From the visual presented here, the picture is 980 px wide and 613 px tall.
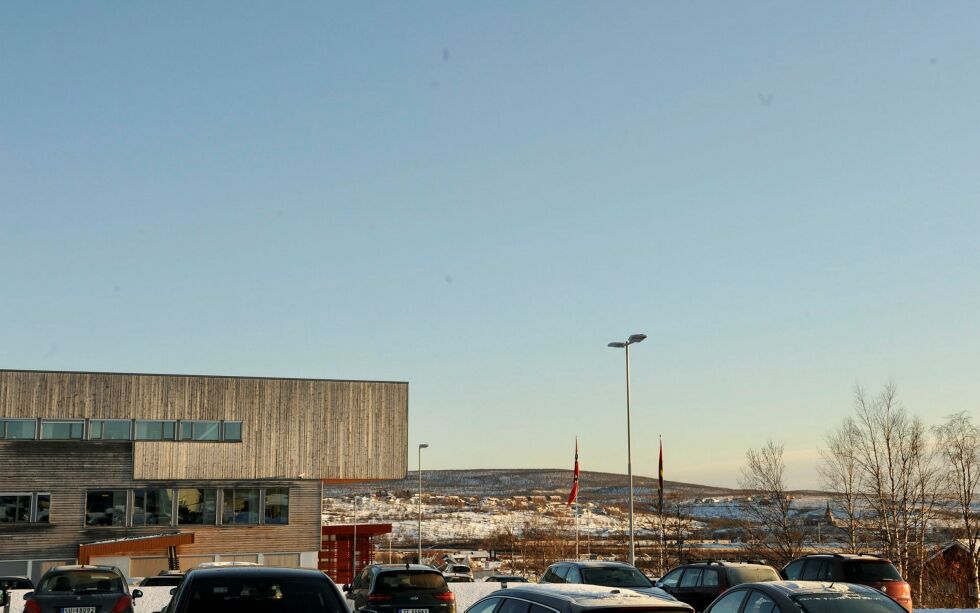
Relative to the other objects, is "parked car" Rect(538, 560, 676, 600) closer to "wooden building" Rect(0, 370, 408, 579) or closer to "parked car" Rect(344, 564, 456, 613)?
"parked car" Rect(344, 564, 456, 613)

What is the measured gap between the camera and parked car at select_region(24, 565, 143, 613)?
18.0m

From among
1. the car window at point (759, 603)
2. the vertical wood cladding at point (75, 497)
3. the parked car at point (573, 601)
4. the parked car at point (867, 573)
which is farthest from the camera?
the vertical wood cladding at point (75, 497)

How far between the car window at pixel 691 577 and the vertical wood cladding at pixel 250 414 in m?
31.2

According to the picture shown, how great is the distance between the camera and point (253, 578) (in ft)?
31.9

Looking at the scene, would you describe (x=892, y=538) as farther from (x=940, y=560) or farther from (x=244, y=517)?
(x=244, y=517)

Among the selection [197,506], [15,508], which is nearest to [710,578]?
[197,506]

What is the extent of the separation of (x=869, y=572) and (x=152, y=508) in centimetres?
3815

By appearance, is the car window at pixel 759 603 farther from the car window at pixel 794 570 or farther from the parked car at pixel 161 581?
the parked car at pixel 161 581

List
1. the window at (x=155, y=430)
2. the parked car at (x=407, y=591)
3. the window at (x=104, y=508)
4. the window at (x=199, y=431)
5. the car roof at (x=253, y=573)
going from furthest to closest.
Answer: the window at (x=199, y=431)
the window at (x=155, y=430)
the window at (x=104, y=508)
the parked car at (x=407, y=591)
the car roof at (x=253, y=573)

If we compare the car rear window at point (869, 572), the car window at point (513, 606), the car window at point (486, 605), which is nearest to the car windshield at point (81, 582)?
the car window at point (486, 605)

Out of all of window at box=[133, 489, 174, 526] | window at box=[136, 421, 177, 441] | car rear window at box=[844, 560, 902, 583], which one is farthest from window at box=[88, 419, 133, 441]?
car rear window at box=[844, 560, 902, 583]

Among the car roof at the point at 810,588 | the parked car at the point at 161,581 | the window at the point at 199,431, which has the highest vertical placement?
the window at the point at 199,431

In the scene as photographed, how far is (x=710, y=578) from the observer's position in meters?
21.7

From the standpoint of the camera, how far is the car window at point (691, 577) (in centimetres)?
2227
